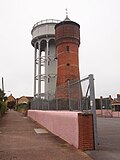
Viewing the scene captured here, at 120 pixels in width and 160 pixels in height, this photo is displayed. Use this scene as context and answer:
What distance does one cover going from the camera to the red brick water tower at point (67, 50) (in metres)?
42.2

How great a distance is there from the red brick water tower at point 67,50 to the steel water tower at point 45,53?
3.45 meters

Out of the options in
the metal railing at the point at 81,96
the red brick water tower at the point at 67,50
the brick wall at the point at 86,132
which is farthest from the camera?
the red brick water tower at the point at 67,50

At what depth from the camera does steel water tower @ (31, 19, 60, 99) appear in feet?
154

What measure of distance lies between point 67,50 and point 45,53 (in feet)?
21.5

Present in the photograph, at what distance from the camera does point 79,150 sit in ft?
26.5

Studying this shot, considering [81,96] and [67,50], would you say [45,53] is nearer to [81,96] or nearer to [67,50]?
[67,50]

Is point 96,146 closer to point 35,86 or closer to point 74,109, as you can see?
point 74,109

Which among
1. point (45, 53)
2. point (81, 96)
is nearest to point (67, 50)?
point (45, 53)

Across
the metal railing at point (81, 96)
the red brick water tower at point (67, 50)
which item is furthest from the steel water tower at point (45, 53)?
the metal railing at point (81, 96)

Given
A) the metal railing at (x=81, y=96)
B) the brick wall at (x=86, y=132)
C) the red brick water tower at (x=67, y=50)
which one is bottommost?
the brick wall at (x=86, y=132)

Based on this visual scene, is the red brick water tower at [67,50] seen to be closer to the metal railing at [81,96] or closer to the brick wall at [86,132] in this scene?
the metal railing at [81,96]

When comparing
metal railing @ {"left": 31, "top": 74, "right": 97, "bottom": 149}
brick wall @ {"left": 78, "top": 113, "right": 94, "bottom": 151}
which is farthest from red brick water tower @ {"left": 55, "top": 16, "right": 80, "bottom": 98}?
brick wall @ {"left": 78, "top": 113, "right": 94, "bottom": 151}

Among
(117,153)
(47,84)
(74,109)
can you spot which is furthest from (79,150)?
(47,84)

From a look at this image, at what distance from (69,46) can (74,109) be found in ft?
111
